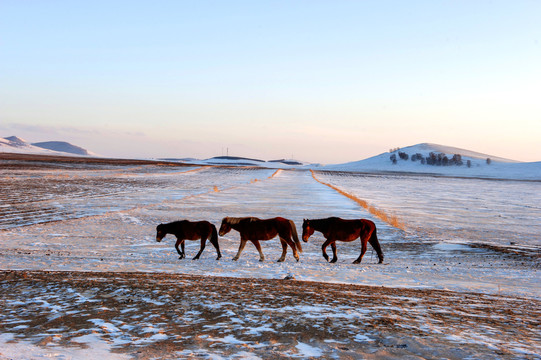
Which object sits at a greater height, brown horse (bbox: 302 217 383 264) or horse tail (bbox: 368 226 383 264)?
brown horse (bbox: 302 217 383 264)

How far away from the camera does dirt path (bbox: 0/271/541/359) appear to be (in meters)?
5.13

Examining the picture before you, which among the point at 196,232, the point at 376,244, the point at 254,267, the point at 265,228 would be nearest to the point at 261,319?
the point at 254,267

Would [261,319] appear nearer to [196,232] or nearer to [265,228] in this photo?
[265,228]

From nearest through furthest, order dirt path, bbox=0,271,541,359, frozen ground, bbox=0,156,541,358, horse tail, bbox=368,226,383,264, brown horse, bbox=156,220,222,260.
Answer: dirt path, bbox=0,271,541,359 → frozen ground, bbox=0,156,541,358 → brown horse, bbox=156,220,222,260 → horse tail, bbox=368,226,383,264

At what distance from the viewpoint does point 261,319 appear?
20.3ft

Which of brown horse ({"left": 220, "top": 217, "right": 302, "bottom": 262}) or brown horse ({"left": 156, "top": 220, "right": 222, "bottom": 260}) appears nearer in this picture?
brown horse ({"left": 220, "top": 217, "right": 302, "bottom": 262})

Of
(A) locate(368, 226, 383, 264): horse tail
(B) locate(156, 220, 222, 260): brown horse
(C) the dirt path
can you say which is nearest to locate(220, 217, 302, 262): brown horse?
(B) locate(156, 220, 222, 260): brown horse

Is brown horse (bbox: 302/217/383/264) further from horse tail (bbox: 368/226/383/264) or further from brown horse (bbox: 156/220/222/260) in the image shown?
brown horse (bbox: 156/220/222/260)

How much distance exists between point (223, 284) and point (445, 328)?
161 inches

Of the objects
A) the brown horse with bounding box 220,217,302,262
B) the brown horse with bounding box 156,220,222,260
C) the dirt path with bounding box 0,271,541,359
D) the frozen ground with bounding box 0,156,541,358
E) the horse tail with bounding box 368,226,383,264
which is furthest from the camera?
the horse tail with bounding box 368,226,383,264

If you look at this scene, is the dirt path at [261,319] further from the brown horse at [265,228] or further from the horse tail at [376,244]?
the horse tail at [376,244]

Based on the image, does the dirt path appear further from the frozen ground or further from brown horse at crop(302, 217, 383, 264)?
brown horse at crop(302, 217, 383, 264)

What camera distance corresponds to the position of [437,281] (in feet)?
32.5

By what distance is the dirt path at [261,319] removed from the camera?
5.13 m
